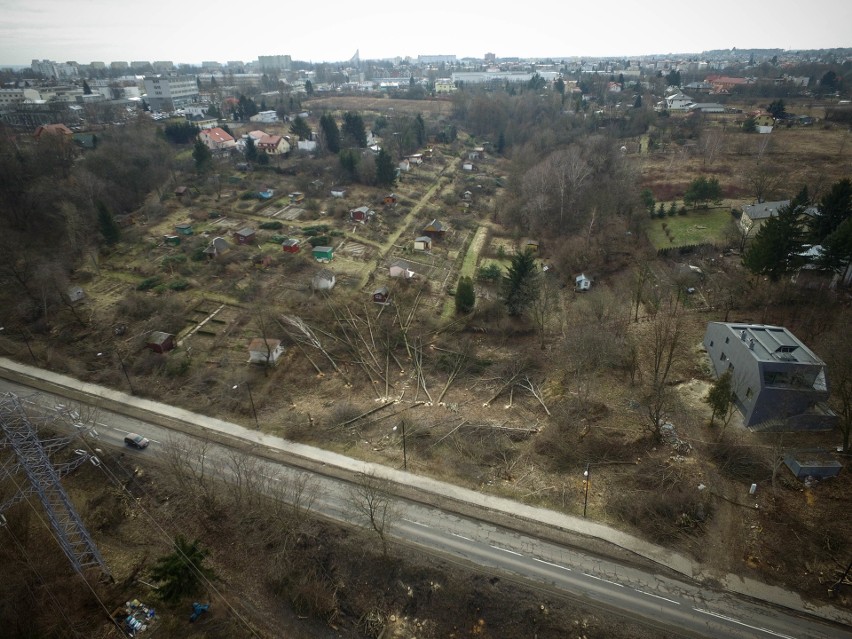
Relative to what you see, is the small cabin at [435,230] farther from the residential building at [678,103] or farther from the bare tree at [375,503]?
the residential building at [678,103]

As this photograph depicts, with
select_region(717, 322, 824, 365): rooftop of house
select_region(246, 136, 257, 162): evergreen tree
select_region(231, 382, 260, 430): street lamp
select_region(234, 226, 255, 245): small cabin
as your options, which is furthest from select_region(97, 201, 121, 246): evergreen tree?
select_region(717, 322, 824, 365): rooftop of house

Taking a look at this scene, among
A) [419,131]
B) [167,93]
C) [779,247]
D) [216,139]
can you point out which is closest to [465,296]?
[779,247]

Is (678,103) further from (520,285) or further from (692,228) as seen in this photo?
(520,285)

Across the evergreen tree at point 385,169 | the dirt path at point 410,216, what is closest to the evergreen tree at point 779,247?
the dirt path at point 410,216

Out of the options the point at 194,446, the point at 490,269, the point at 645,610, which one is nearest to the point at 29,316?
the point at 194,446

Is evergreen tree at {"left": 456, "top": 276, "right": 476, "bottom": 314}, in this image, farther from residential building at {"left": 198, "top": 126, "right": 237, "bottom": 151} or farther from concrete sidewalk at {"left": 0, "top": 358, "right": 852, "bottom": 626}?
residential building at {"left": 198, "top": 126, "right": 237, "bottom": 151}

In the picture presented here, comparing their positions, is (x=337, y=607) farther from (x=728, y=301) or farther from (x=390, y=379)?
(x=728, y=301)
